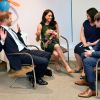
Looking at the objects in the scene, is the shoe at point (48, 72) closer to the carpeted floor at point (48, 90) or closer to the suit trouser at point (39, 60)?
the carpeted floor at point (48, 90)

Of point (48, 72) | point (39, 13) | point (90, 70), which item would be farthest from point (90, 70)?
point (39, 13)

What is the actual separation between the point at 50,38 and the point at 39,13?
116 cm

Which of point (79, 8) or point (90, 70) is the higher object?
point (79, 8)

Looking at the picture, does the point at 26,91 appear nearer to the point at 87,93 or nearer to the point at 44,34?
the point at 87,93

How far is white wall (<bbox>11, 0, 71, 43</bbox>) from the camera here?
5992 millimetres

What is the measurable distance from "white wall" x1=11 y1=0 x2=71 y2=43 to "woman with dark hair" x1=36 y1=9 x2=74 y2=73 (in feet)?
2.53

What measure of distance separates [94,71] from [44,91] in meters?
0.81

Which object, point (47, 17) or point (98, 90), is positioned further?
point (47, 17)

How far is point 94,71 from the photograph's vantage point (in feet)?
13.2

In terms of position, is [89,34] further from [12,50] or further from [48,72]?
[12,50]

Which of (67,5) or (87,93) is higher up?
(67,5)

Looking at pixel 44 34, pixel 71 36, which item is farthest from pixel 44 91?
pixel 71 36

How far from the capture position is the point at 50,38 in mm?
5113

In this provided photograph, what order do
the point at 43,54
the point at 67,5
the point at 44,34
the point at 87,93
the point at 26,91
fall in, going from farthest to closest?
the point at 67,5, the point at 44,34, the point at 43,54, the point at 26,91, the point at 87,93
